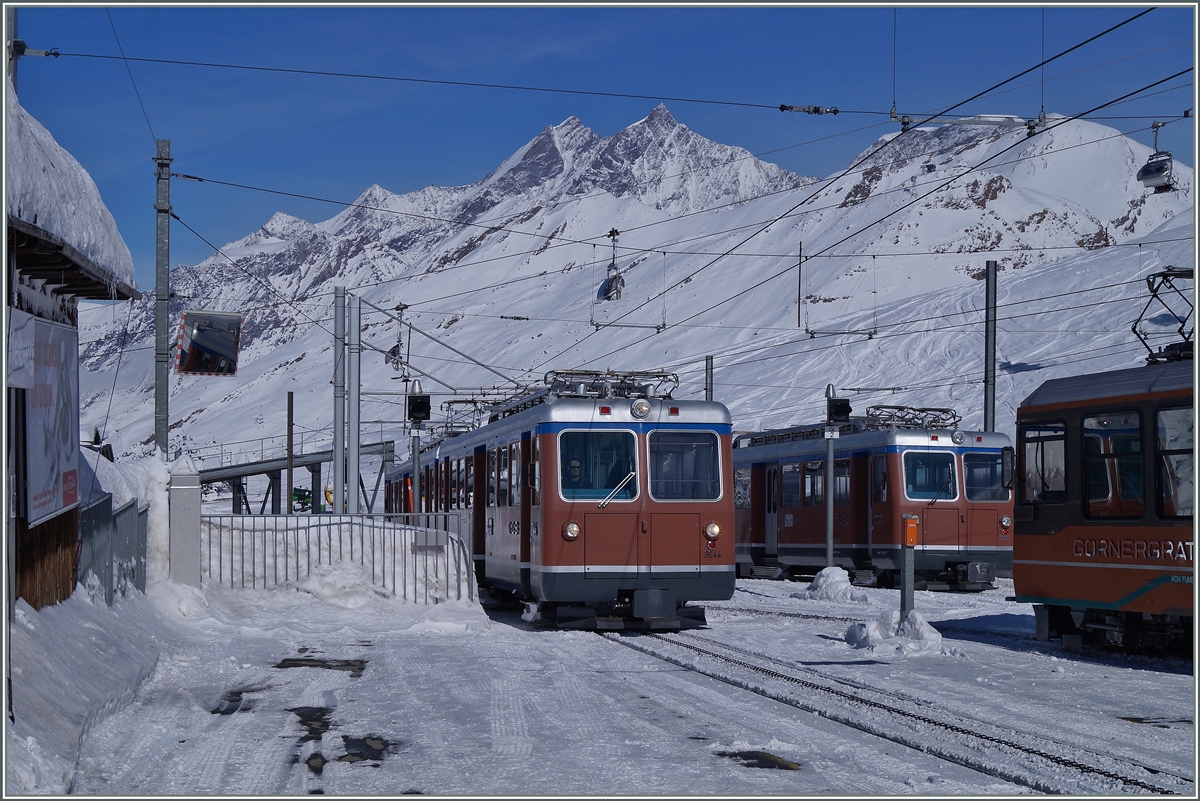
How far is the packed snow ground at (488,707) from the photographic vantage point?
7418mm

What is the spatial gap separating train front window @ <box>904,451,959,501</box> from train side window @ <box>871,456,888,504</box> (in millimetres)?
448

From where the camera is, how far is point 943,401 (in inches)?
2938

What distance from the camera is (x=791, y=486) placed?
29016 mm

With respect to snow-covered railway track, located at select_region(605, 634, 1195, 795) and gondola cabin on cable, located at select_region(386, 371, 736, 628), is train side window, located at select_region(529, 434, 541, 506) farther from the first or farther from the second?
snow-covered railway track, located at select_region(605, 634, 1195, 795)

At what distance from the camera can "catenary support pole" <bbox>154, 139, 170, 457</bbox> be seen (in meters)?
20.6

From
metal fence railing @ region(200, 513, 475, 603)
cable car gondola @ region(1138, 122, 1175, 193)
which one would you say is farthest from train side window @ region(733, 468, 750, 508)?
metal fence railing @ region(200, 513, 475, 603)

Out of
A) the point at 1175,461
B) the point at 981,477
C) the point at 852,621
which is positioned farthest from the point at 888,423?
the point at 1175,461

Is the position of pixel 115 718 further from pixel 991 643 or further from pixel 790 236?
pixel 790 236

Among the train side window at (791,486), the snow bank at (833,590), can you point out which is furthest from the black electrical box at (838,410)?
the train side window at (791,486)

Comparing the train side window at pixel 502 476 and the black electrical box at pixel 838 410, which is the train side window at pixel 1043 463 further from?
the black electrical box at pixel 838 410

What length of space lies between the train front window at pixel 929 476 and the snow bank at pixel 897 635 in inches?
396

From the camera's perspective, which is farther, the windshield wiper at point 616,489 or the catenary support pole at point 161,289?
the catenary support pole at point 161,289

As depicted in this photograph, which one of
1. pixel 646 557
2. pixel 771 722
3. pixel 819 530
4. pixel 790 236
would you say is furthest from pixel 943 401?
pixel 790 236

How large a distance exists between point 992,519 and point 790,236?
14943 cm
